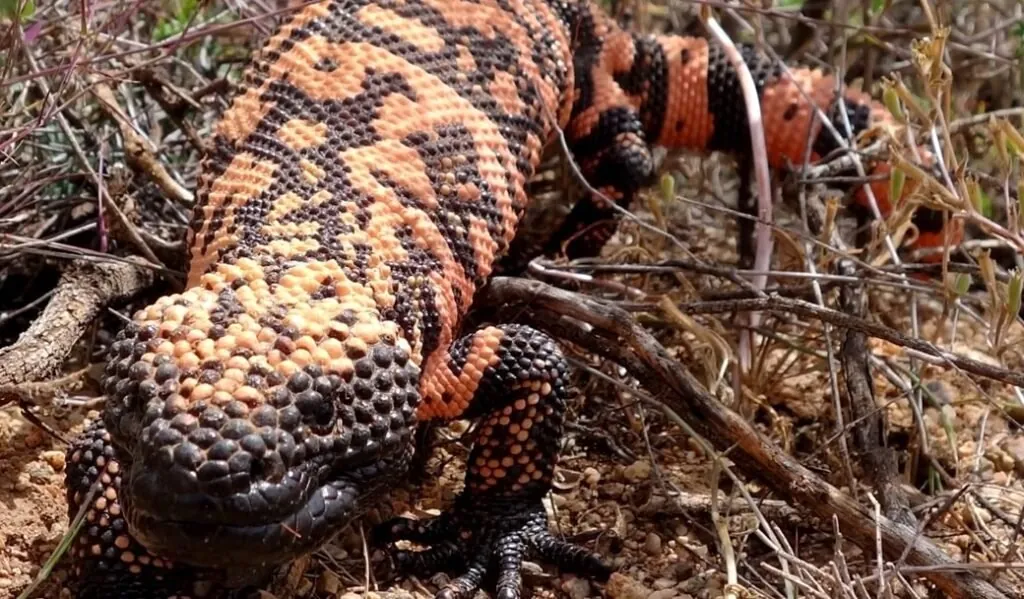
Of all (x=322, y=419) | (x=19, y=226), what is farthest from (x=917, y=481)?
(x=19, y=226)

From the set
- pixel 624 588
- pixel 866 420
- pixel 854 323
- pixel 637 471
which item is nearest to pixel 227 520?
pixel 624 588

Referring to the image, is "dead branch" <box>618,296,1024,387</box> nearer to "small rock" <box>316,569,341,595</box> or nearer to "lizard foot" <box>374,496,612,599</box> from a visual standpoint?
"lizard foot" <box>374,496,612,599</box>

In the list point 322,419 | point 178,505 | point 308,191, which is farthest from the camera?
point 308,191

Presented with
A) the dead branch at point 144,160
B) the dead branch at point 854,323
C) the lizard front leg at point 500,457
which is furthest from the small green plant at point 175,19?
the dead branch at point 854,323

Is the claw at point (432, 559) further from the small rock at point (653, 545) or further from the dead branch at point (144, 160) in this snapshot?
the dead branch at point (144, 160)

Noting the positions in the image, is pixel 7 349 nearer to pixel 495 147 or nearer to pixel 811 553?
pixel 495 147

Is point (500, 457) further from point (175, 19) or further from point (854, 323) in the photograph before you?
point (175, 19)

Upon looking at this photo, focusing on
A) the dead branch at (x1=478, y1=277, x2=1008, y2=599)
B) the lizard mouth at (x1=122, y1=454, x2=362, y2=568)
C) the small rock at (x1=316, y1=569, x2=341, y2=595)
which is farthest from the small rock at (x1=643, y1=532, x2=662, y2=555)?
the lizard mouth at (x1=122, y1=454, x2=362, y2=568)
